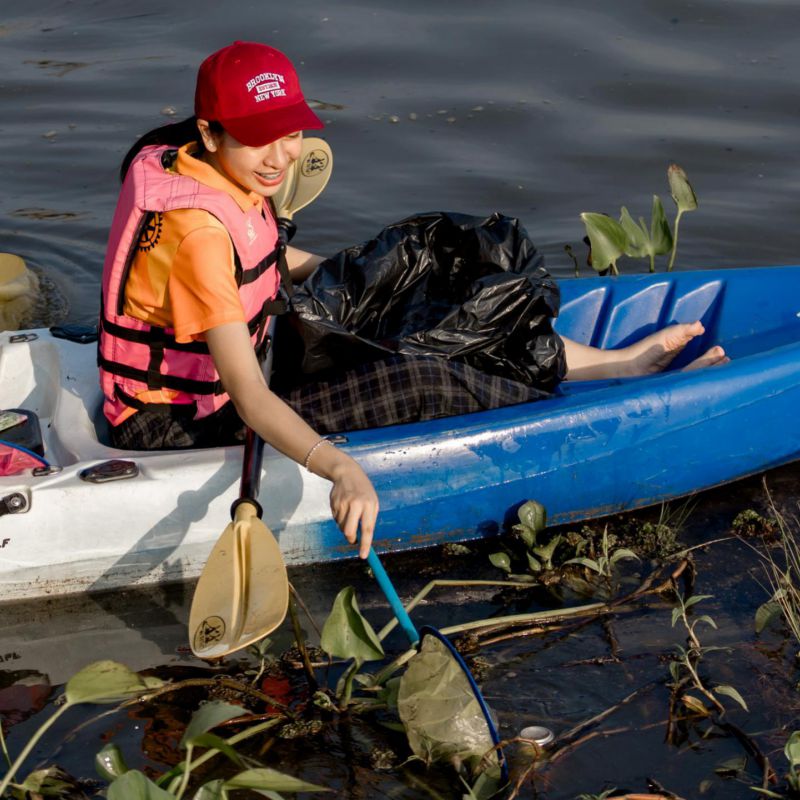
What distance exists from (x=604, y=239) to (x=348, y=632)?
1995 mm

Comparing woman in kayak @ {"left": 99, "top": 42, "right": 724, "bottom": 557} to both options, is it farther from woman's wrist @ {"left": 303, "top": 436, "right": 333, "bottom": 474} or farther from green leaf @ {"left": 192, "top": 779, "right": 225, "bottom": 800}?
green leaf @ {"left": 192, "top": 779, "right": 225, "bottom": 800}

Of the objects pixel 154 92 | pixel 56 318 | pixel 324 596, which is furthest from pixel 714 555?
pixel 154 92

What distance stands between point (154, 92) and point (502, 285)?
3.46 meters

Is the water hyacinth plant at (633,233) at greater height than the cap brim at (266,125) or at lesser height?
lesser

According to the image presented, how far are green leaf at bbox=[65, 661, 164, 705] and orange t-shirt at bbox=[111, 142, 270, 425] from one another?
2.34 feet

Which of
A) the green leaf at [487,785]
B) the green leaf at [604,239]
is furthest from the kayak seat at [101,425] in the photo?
the green leaf at [604,239]

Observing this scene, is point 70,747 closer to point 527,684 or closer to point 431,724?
point 431,724

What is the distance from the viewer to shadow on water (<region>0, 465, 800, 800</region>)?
2598 millimetres

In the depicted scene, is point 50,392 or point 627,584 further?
point 50,392

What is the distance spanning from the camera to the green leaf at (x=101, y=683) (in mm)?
2326

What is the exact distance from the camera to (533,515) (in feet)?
10.7

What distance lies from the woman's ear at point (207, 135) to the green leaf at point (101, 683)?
1.15 m

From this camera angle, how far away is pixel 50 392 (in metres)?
3.44

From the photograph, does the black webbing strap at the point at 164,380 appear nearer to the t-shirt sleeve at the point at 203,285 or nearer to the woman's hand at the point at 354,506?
the t-shirt sleeve at the point at 203,285
